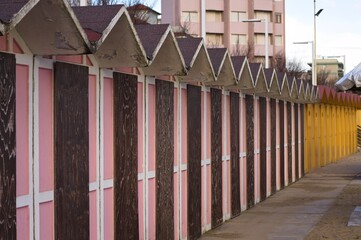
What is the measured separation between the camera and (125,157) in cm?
944

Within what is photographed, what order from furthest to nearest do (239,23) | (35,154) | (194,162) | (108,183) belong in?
(239,23), (194,162), (108,183), (35,154)

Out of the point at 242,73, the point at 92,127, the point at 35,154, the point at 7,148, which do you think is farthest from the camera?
the point at 242,73

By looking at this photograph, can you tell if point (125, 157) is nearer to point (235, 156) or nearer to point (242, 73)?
point (242, 73)

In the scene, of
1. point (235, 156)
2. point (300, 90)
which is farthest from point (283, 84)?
point (235, 156)

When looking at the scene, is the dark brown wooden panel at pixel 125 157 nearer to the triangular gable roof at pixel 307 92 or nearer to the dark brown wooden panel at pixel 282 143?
the dark brown wooden panel at pixel 282 143

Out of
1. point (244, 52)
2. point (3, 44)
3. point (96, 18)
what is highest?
point (244, 52)

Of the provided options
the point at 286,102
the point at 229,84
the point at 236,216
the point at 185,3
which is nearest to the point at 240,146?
the point at 236,216

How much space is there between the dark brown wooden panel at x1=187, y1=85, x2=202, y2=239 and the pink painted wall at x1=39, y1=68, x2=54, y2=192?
528cm

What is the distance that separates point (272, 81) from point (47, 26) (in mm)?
12489

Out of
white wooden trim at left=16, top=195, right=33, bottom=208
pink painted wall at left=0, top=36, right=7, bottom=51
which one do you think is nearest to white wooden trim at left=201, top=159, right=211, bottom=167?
white wooden trim at left=16, top=195, right=33, bottom=208

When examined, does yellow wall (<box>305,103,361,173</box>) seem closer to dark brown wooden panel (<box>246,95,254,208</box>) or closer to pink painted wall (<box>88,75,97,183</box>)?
dark brown wooden panel (<box>246,95,254,208</box>)

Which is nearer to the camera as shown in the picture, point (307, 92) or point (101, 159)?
point (101, 159)

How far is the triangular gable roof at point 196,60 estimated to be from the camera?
1128cm

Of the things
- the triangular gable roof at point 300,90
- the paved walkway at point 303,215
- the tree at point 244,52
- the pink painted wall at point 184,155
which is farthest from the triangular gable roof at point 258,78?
the tree at point 244,52
